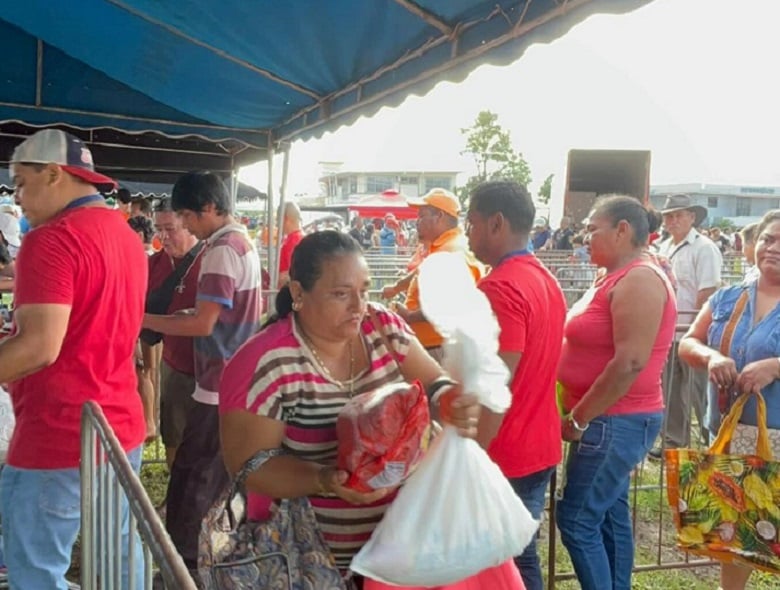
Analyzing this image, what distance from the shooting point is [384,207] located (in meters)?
39.7

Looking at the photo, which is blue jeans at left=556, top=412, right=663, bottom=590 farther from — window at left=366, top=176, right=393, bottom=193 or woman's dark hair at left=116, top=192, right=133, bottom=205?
window at left=366, top=176, right=393, bottom=193

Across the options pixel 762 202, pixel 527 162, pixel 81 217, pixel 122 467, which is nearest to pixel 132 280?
pixel 81 217

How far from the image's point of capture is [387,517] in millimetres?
1658

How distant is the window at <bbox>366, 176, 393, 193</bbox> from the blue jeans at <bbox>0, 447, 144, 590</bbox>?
94.5 m

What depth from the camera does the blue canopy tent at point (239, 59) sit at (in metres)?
2.60

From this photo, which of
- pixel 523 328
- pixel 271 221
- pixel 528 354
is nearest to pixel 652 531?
pixel 528 354

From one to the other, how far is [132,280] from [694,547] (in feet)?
7.76

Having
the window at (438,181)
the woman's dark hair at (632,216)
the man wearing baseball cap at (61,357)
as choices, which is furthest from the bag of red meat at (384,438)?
the window at (438,181)

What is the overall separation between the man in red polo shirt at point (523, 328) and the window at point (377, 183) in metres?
94.0

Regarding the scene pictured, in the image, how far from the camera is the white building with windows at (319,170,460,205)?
93250mm

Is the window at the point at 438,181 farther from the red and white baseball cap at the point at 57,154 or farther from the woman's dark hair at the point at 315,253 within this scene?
the woman's dark hair at the point at 315,253

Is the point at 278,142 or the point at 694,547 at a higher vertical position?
the point at 278,142

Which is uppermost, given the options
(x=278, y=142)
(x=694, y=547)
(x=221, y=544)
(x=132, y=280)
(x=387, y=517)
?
(x=278, y=142)

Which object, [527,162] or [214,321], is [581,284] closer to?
[214,321]
